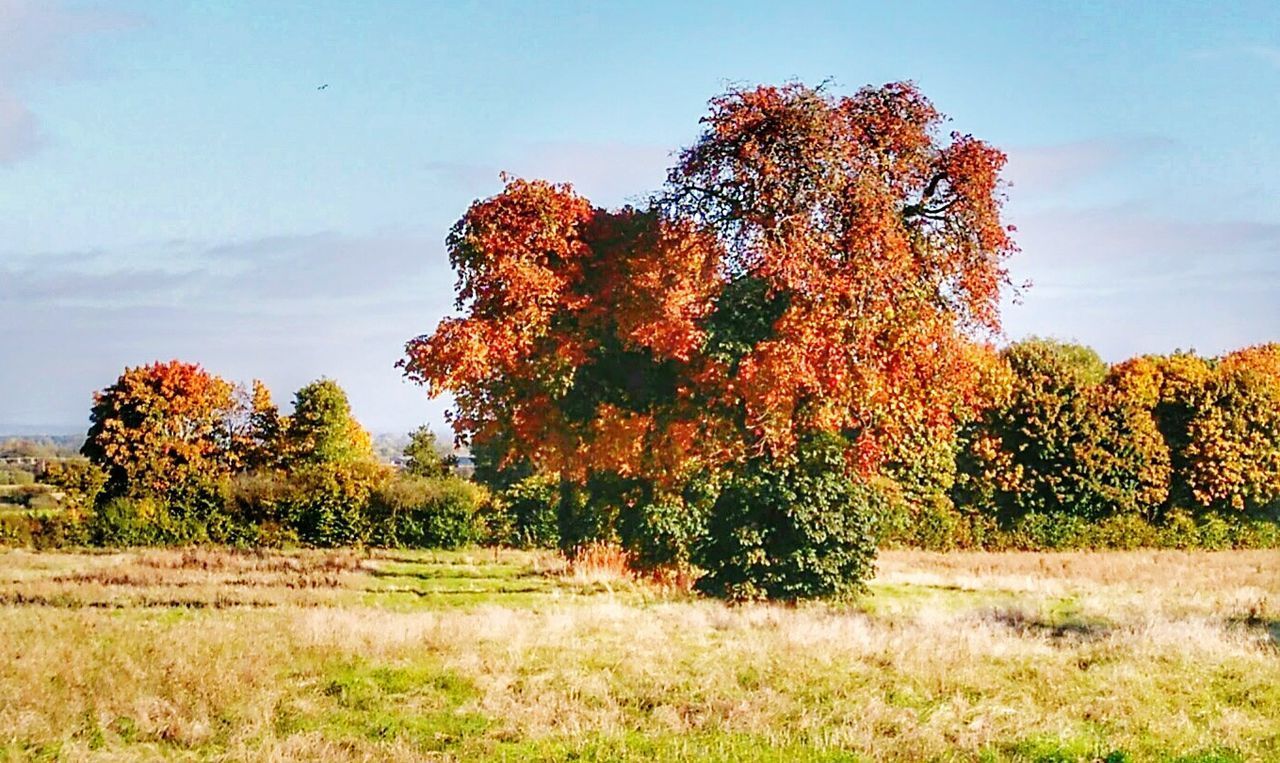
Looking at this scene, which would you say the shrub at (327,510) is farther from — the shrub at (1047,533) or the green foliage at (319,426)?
the shrub at (1047,533)

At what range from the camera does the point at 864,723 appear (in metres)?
12.4

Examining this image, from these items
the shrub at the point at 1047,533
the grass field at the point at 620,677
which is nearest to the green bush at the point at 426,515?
the grass field at the point at 620,677

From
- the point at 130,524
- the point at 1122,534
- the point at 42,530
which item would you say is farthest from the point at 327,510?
the point at 1122,534

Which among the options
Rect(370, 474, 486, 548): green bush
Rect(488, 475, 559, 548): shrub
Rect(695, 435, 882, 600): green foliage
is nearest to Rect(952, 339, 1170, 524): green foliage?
Rect(488, 475, 559, 548): shrub

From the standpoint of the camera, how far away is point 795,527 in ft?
80.1

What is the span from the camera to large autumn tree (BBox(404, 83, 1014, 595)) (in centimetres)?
2206

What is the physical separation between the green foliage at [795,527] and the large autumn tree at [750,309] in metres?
0.08

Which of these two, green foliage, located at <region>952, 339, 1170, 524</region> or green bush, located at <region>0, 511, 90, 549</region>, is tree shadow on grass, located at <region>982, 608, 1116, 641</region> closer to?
green foliage, located at <region>952, 339, 1170, 524</region>

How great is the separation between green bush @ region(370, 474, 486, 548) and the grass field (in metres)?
14.1

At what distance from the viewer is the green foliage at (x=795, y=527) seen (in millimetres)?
24281

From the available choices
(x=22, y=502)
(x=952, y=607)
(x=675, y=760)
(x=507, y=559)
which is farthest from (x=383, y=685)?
(x=22, y=502)

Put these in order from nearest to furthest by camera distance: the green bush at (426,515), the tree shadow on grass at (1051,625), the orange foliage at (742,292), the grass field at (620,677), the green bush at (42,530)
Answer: the grass field at (620,677)
the tree shadow on grass at (1051,625)
the orange foliage at (742,292)
the green bush at (42,530)
the green bush at (426,515)

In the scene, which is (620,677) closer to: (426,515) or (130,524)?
(426,515)

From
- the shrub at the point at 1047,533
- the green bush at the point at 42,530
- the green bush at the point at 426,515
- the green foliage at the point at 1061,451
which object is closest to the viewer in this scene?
the green bush at the point at 42,530
